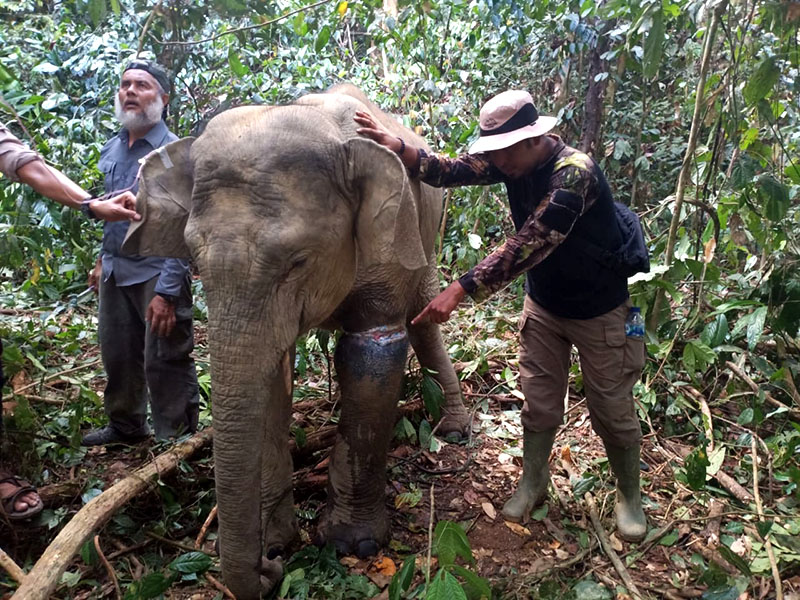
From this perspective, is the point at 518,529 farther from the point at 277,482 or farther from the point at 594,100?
the point at 594,100

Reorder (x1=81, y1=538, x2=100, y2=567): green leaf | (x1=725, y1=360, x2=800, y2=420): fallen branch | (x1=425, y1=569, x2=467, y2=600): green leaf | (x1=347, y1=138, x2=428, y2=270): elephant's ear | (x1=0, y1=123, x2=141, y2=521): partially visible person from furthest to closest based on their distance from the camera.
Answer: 1. (x1=725, y1=360, x2=800, y2=420): fallen branch
2. (x1=0, y1=123, x2=141, y2=521): partially visible person
3. (x1=81, y1=538, x2=100, y2=567): green leaf
4. (x1=347, y1=138, x2=428, y2=270): elephant's ear
5. (x1=425, y1=569, x2=467, y2=600): green leaf

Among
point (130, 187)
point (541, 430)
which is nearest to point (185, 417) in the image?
point (130, 187)

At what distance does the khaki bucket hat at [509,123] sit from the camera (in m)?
2.91

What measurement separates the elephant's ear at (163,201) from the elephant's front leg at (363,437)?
930 mm

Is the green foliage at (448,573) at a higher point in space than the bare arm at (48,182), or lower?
lower

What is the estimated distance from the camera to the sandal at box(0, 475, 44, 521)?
9.99ft

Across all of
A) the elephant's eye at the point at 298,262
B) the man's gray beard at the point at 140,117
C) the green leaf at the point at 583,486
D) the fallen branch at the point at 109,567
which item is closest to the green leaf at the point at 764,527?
the green leaf at the point at 583,486

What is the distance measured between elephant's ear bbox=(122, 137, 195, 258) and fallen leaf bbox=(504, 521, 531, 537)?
2230 mm

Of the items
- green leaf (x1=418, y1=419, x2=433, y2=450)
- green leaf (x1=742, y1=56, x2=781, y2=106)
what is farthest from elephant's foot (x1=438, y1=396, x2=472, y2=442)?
green leaf (x1=742, y1=56, x2=781, y2=106)

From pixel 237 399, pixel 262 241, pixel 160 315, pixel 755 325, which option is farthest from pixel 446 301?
pixel 755 325

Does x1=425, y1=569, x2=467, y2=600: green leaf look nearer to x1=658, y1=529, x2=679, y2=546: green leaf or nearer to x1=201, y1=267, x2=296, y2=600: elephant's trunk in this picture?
x1=201, y1=267, x2=296, y2=600: elephant's trunk

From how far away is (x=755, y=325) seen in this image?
13.3ft

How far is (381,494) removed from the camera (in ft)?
10.7

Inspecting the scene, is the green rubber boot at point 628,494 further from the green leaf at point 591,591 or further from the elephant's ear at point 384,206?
the elephant's ear at point 384,206
